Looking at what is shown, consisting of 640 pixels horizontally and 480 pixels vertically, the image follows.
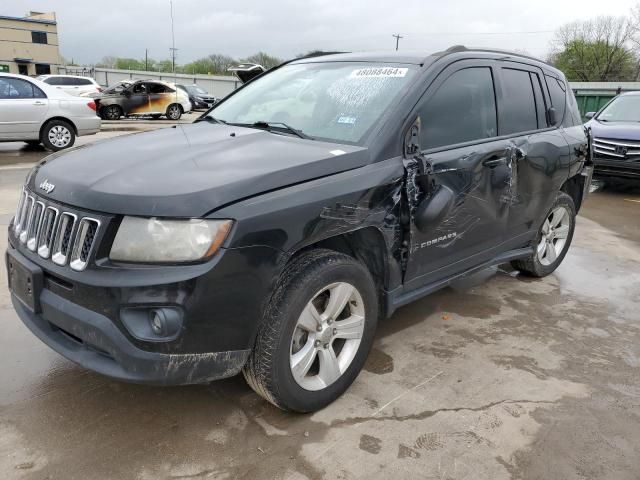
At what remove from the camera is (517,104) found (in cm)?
392

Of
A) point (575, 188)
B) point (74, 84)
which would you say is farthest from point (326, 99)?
point (74, 84)

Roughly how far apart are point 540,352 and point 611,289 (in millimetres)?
1708

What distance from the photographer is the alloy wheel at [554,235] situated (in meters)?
4.70

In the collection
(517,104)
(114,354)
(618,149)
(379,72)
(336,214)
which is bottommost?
(114,354)

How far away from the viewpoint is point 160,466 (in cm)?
232

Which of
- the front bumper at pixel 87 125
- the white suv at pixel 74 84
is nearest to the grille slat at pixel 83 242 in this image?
the front bumper at pixel 87 125

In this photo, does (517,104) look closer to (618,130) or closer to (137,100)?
(618,130)

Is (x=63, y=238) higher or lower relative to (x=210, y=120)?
lower

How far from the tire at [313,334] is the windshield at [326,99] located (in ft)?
2.54

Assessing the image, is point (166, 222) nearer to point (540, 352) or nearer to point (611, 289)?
point (540, 352)

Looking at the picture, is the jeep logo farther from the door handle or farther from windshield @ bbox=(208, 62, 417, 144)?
the door handle

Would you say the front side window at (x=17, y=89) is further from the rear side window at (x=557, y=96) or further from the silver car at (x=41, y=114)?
the rear side window at (x=557, y=96)

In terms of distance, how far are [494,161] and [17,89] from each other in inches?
394

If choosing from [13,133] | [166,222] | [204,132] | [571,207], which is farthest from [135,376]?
[13,133]
